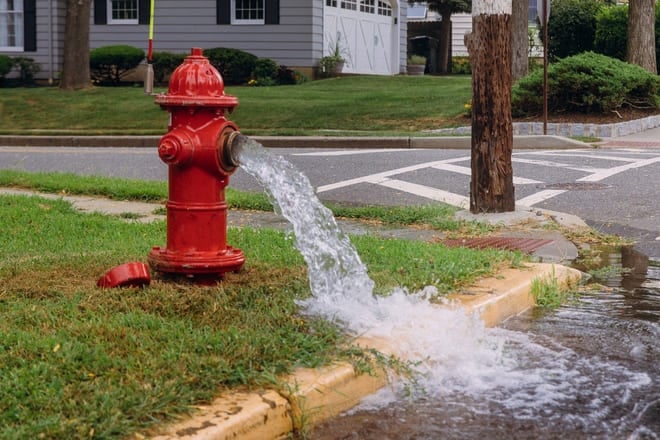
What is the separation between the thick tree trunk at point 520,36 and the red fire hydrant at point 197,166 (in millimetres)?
17804

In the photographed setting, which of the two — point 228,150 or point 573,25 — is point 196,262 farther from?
point 573,25

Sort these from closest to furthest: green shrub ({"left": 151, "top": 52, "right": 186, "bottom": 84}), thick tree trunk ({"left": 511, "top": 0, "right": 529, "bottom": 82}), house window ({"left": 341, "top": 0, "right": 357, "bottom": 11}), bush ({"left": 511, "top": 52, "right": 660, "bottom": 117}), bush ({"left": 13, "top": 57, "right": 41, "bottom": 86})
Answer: bush ({"left": 511, "top": 52, "right": 660, "bottom": 117}), thick tree trunk ({"left": 511, "top": 0, "right": 529, "bottom": 82}), green shrub ({"left": 151, "top": 52, "right": 186, "bottom": 84}), bush ({"left": 13, "top": 57, "right": 41, "bottom": 86}), house window ({"left": 341, "top": 0, "right": 357, "bottom": 11})

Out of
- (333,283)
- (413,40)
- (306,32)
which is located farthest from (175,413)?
(413,40)

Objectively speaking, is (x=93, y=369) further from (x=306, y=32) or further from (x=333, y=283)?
(x=306, y=32)

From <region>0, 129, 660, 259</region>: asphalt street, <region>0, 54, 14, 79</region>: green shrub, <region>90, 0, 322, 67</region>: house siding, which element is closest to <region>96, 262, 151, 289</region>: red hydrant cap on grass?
<region>0, 129, 660, 259</region>: asphalt street

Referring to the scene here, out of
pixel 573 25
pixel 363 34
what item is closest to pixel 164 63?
pixel 363 34

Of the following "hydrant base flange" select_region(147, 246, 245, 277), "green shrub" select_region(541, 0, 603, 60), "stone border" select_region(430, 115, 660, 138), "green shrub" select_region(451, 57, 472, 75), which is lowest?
"hydrant base flange" select_region(147, 246, 245, 277)

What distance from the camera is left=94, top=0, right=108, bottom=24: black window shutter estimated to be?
1188 inches

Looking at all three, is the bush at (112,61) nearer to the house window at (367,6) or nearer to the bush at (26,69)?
the bush at (26,69)

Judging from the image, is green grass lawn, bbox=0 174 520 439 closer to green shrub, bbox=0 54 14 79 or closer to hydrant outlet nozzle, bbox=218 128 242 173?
hydrant outlet nozzle, bbox=218 128 242 173

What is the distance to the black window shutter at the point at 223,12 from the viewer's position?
29.1 m

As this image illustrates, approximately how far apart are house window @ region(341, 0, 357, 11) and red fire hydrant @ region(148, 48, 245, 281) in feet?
88.3

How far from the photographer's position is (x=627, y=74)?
18969 mm

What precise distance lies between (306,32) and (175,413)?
26.1 m
